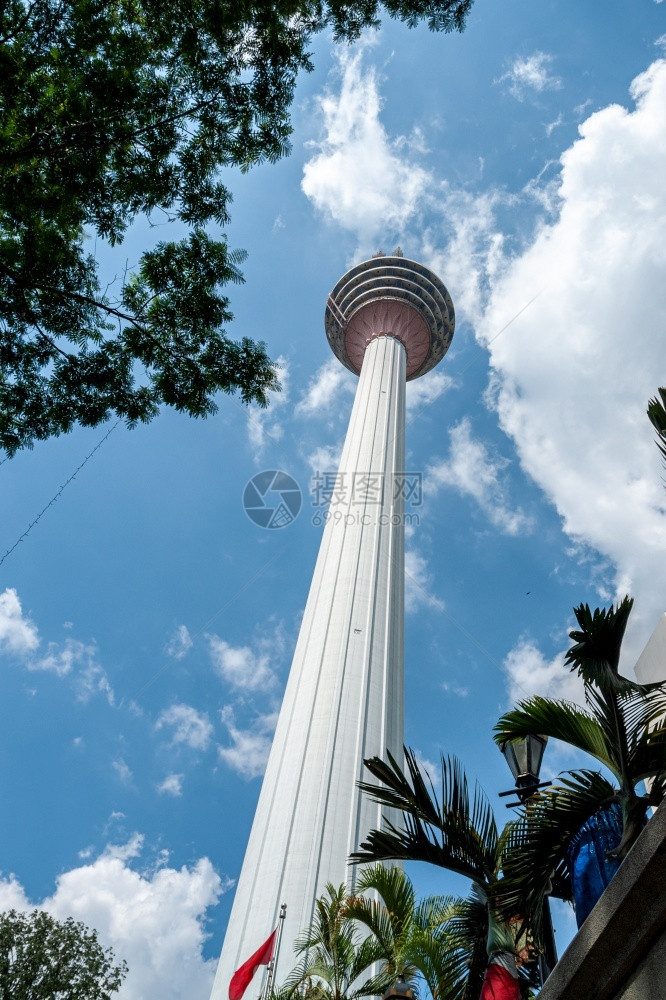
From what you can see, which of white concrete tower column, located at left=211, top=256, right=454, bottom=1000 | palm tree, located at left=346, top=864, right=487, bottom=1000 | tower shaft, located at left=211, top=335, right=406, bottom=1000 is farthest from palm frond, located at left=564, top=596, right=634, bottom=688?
white concrete tower column, located at left=211, top=256, right=454, bottom=1000

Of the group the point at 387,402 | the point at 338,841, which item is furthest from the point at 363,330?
the point at 338,841

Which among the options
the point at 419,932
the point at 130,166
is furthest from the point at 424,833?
the point at 130,166

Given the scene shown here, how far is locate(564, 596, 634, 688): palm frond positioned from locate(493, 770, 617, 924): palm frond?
671 mm

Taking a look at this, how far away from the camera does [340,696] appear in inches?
901

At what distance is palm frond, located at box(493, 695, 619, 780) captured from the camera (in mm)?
4848

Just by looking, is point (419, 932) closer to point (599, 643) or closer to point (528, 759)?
point (528, 759)

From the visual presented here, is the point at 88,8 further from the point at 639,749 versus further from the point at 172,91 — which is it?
the point at 639,749

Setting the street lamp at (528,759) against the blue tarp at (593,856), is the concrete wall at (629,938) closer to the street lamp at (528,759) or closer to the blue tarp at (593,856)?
the blue tarp at (593,856)

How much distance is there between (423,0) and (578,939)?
1033cm

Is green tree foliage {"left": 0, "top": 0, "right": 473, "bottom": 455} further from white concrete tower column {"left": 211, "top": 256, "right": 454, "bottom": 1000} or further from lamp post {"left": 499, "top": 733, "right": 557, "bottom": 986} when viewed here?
white concrete tower column {"left": 211, "top": 256, "right": 454, "bottom": 1000}

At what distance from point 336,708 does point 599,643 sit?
1826 cm

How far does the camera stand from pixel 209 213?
9633 mm

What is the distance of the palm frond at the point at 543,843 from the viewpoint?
187 inches

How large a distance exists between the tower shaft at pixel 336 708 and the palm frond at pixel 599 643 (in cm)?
1189
